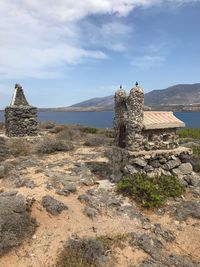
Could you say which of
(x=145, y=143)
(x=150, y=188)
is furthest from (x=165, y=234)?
(x=145, y=143)

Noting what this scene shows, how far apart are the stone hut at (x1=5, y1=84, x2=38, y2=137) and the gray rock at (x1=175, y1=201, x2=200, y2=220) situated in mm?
14954

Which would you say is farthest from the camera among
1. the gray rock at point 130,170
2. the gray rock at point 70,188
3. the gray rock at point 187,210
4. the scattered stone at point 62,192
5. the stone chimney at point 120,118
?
the stone chimney at point 120,118

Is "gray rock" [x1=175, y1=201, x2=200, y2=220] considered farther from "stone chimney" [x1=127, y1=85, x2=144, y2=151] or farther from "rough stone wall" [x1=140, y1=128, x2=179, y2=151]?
"stone chimney" [x1=127, y1=85, x2=144, y2=151]

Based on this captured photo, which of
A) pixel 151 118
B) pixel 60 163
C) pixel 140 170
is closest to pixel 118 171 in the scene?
pixel 140 170

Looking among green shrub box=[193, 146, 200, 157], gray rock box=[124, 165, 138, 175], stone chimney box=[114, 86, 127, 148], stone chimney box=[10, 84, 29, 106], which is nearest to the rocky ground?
gray rock box=[124, 165, 138, 175]

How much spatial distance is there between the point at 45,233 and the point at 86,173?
210 inches

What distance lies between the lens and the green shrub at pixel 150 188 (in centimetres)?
1230

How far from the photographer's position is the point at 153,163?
14.1m

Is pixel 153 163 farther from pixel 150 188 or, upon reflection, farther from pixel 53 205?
pixel 53 205

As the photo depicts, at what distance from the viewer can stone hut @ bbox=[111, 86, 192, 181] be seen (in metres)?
13.9

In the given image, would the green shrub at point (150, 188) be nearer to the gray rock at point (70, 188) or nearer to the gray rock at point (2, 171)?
the gray rock at point (70, 188)

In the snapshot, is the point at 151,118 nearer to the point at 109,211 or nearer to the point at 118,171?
the point at 118,171

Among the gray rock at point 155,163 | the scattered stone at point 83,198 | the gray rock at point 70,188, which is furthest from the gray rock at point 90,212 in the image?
the gray rock at point 155,163

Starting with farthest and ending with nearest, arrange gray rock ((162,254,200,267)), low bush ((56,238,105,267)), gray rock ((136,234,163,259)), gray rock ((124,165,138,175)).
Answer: gray rock ((124,165,138,175)), gray rock ((136,234,163,259)), gray rock ((162,254,200,267)), low bush ((56,238,105,267))
